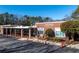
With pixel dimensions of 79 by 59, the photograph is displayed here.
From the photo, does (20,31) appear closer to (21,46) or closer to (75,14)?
(21,46)

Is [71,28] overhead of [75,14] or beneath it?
beneath

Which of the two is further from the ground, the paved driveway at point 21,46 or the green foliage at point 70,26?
the green foliage at point 70,26

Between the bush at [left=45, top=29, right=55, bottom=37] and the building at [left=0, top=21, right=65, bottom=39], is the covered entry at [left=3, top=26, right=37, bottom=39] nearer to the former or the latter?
the building at [left=0, top=21, right=65, bottom=39]

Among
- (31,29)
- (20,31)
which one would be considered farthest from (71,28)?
(20,31)

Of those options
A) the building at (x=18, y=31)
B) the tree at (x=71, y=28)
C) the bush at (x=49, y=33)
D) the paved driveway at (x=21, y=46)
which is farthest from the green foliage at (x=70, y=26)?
the building at (x=18, y=31)

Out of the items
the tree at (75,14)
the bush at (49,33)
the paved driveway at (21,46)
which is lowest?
the paved driveway at (21,46)

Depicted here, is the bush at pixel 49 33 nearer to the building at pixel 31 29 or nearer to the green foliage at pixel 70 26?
the building at pixel 31 29

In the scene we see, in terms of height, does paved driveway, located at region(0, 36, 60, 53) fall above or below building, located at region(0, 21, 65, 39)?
below

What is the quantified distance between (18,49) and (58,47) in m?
0.62

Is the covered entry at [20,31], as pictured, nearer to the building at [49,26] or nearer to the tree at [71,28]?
the building at [49,26]

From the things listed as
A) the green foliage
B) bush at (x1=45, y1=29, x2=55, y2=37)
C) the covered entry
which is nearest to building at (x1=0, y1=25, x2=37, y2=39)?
the covered entry

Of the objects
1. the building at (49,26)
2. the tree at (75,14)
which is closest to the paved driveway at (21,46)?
the building at (49,26)

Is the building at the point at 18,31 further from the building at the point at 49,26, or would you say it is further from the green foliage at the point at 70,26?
the green foliage at the point at 70,26
